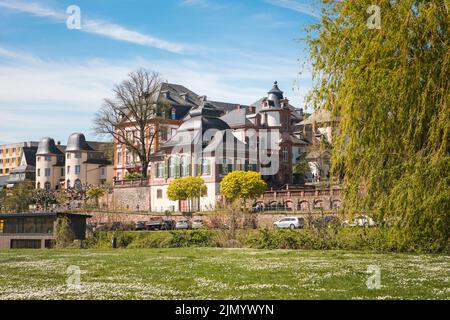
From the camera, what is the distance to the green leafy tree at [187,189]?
225 feet

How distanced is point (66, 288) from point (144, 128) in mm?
68094

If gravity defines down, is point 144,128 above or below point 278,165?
above

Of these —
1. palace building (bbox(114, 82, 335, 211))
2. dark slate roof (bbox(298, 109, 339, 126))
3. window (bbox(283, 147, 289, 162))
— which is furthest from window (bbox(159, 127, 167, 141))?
dark slate roof (bbox(298, 109, 339, 126))

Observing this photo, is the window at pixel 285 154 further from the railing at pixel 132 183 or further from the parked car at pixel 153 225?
the parked car at pixel 153 225

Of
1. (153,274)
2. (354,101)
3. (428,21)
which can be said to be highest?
(428,21)

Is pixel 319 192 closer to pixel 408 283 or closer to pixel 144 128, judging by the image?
pixel 144 128

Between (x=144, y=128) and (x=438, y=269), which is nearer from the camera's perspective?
(x=438, y=269)

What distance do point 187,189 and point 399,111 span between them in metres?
51.1

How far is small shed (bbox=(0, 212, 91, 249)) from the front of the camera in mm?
43094

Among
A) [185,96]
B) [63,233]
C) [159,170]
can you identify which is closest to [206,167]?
[159,170]

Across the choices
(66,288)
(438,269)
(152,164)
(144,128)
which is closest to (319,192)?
(152,164)

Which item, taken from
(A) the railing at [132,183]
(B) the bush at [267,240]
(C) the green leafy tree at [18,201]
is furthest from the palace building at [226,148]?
(B) the bush at [267,240]

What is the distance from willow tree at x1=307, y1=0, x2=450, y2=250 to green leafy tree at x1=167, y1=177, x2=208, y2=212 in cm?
4840

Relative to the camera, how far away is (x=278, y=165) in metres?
78.3
